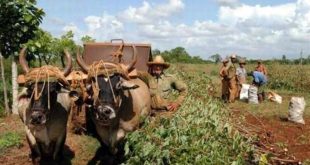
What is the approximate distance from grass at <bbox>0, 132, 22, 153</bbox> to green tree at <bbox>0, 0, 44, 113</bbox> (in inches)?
95.7

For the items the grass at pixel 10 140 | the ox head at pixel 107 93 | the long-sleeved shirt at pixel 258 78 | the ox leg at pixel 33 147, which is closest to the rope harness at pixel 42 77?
the ox head at pixel 107 93

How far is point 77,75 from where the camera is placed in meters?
6.99

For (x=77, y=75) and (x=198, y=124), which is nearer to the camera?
(x=198, y=124)

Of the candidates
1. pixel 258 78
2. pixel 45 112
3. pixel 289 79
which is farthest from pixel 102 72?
pixel 289 79

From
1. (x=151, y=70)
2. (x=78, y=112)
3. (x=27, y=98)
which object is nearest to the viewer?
(x=27, y=98)

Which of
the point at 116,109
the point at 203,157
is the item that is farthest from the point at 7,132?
the point at 203,157

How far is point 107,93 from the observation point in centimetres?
606

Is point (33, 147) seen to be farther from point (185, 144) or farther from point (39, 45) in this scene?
point (39, 45)

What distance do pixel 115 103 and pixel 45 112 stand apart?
0.83 meters

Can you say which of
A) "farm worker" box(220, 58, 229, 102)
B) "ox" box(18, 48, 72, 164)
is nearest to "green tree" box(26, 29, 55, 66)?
"ox" box(18, 48, 72, 164)

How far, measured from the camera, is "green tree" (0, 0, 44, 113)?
10.3m

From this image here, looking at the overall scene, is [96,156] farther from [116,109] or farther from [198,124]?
[198,124]

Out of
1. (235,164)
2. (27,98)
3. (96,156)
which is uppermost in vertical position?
(27,98)

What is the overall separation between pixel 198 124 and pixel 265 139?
92.2 inches
